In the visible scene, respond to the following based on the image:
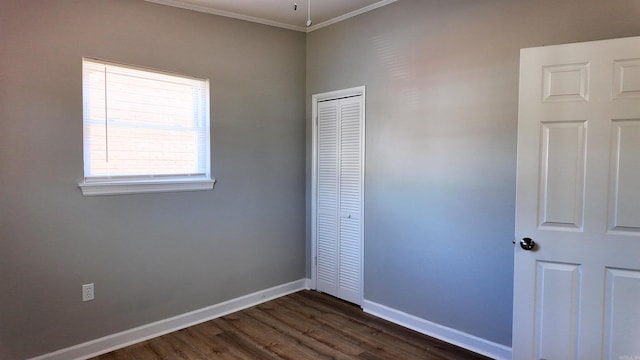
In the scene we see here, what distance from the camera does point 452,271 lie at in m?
2.83

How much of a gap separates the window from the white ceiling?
0.64 m

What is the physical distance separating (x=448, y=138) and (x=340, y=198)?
130cm

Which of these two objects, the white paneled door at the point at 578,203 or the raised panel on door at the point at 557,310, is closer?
the white paneled door at the point at 578,203

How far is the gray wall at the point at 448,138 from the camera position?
8.09ft

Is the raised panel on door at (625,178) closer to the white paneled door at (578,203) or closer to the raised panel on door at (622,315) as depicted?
the white paneled door at (578,203)

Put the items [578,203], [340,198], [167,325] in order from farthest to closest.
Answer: [340,198], [167,325], [578,203]

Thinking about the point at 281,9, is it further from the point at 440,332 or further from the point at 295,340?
the point at 440,332

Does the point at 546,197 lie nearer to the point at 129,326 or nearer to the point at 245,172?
the point at 245,172

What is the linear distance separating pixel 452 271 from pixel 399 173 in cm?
91

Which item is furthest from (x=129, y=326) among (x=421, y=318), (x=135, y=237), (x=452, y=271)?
(x=452, y=271)

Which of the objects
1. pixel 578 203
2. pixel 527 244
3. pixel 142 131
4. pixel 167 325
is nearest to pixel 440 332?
pixel 527 244

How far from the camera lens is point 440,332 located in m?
2.91

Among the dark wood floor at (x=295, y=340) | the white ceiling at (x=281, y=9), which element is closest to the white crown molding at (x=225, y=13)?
the white ceiling at (x=281, y=9)

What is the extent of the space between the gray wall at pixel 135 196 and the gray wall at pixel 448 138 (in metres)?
0.92
